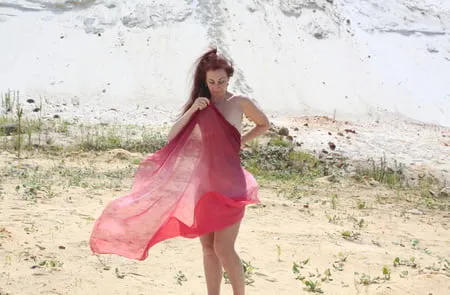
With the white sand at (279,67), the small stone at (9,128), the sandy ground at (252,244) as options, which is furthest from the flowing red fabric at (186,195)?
the small stone at (9,128)

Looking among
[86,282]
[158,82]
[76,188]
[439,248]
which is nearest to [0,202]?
[76,188]

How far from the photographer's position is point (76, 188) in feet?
22.0

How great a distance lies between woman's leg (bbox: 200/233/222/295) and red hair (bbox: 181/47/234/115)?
0.70 m

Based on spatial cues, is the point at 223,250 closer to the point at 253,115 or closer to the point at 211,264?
the point at 211,264

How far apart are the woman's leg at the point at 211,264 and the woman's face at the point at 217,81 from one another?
2.53 ft

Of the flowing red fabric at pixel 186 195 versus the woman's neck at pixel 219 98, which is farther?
the woman's neck at pixel 219 98

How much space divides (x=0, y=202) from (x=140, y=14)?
437 inches

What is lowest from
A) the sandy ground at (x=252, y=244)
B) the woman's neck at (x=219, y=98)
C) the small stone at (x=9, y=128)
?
the sandy ground at (x=252, y=244)

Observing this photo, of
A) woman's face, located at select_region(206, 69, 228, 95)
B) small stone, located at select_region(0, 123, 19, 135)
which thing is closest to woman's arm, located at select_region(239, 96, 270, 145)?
woman's face, located at select_region(206, 69, 228, 95)

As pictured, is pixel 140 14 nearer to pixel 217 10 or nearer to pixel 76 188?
pixel 217 10

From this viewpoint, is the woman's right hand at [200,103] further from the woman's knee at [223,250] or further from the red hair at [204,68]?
the woman's knee at [223,250]

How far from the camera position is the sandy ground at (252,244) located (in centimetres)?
412

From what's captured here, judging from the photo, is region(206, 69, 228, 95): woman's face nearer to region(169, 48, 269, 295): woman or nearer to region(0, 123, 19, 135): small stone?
region(169, 48, 269, 295): woman

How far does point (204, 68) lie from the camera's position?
3.27m
